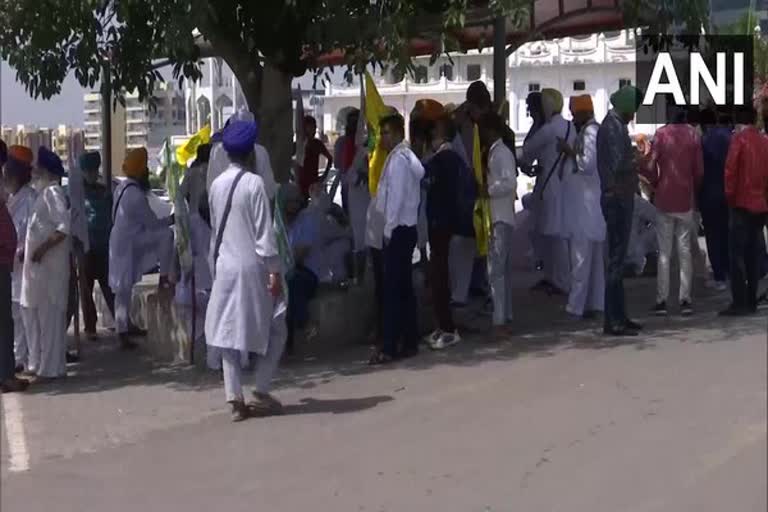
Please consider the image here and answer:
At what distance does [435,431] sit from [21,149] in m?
3.97

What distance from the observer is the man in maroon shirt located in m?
8.81

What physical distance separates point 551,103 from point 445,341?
2.47 metres

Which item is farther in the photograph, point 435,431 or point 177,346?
point 177,346


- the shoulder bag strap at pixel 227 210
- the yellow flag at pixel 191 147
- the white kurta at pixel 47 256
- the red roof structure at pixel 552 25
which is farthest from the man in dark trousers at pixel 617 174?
the white kurta at pixel 47 256

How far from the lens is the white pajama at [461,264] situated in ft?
34.4

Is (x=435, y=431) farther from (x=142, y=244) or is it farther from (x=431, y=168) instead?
(x=142, y=244)

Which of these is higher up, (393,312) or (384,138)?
(384,138)

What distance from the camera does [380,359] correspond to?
9.18m

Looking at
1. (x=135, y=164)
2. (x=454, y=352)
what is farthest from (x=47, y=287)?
(x=454, y=352)

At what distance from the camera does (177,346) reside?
9.80 m

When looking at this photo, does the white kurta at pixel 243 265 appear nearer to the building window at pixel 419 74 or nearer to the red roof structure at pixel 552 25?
the building window at pixel 419 74

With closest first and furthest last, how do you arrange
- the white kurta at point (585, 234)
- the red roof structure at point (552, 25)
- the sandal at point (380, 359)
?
1. the sandal at point (380, 359)
2. the white kurta at point (585, 234)
3. the red roof structure at point (552, 25)

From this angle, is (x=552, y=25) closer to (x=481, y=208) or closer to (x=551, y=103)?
(x=551, y=103)

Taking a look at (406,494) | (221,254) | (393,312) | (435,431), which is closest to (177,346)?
(393,312)
